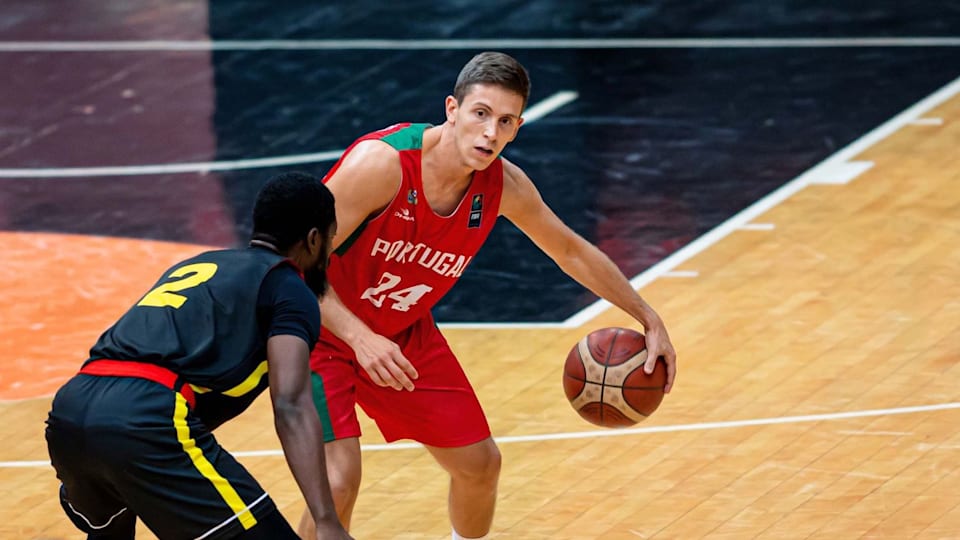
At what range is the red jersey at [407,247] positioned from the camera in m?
6.41

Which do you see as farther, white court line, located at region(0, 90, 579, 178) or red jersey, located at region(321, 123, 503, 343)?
white court line, located at region(0, 90, 579, 178)

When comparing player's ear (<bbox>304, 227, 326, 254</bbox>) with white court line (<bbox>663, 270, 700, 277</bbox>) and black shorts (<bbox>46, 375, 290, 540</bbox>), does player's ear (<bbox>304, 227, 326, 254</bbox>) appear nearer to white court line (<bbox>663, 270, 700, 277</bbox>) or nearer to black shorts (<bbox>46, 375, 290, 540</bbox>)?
black shorts (<bbox>46, 375, 290, 540</bbox>)

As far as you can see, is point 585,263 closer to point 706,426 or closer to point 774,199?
point 706,426

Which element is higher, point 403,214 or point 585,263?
point 403,214

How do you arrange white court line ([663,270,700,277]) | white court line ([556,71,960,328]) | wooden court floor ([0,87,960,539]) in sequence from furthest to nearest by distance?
white court line ([663,270,700,277]) → white court line ([556,71,960,328]) → wooden court floor ([0,87,960,539])

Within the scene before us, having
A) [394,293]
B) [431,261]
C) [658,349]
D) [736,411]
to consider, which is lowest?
[736,411]

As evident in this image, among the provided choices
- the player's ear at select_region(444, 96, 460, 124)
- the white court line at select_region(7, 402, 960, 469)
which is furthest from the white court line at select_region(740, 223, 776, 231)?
the player's ear at select_region(444, 96, 460, 124)

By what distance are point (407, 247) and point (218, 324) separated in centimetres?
146

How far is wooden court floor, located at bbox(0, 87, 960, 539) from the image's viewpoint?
7.52 metres

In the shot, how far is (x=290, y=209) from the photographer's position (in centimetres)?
516

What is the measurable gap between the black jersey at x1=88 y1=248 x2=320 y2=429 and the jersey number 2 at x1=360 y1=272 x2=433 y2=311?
1.34 metres

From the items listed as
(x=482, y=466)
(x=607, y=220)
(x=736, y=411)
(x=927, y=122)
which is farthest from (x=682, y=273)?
(x=482, y=466)

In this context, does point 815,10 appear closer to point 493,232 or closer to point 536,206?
point 493,232

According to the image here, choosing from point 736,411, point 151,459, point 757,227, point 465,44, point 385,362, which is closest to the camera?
point 151,459
